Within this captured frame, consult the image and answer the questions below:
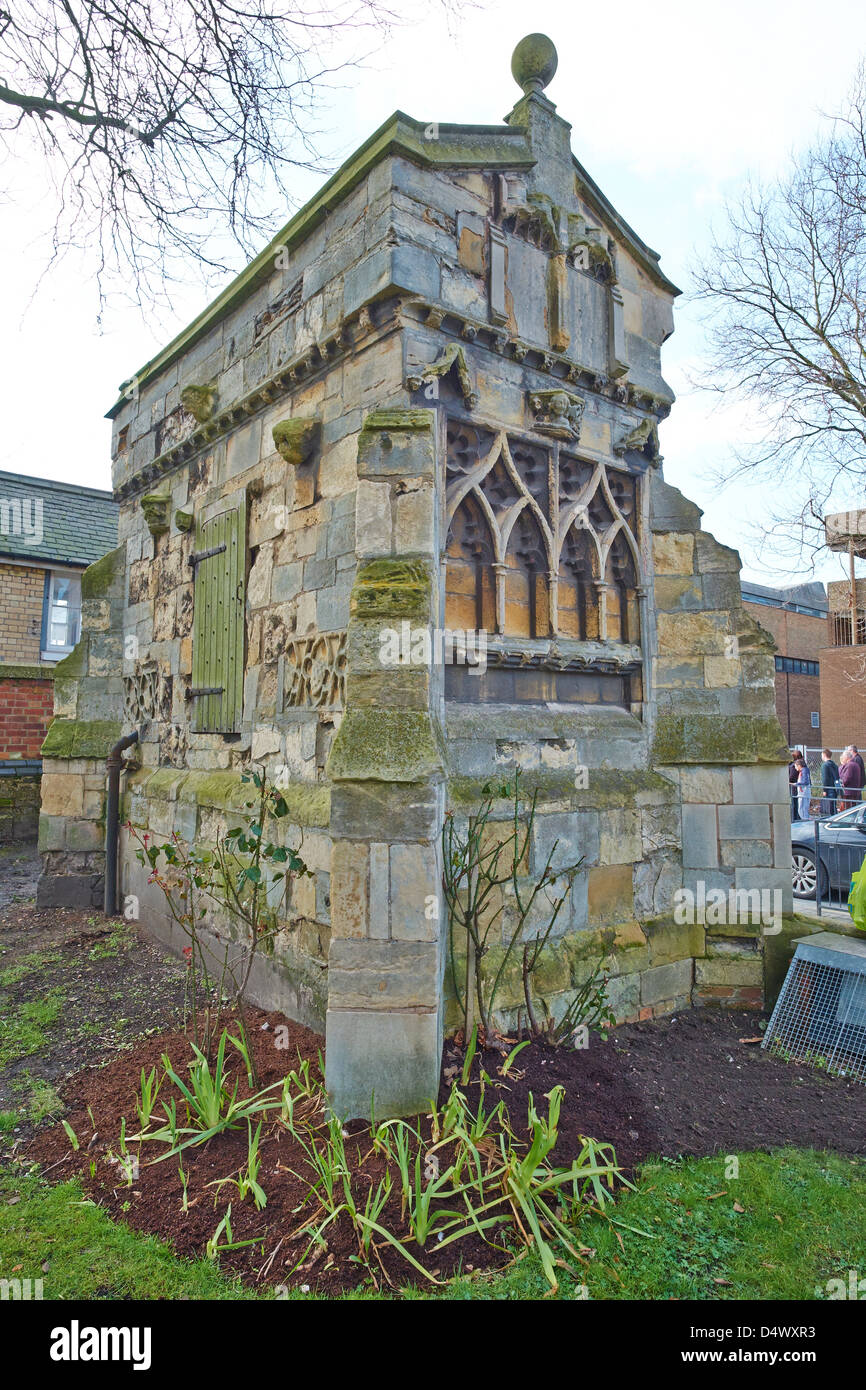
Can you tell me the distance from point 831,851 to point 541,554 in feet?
18.9

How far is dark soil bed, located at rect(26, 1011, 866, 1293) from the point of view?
2.78m

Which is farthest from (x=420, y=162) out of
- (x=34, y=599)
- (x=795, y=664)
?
(x=795, y=664)

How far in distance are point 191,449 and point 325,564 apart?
9.44 ft

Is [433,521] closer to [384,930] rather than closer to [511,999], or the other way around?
[384,930]

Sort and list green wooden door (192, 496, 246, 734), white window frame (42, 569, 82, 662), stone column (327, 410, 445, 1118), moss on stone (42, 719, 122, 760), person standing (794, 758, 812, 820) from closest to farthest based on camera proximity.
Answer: stone column (327, 410, 445, 1118) < green wooden door (192, 496, 246, 734) < moss on stone (42, 719, 122, 760) < person standing (794, 758, 812, 820) < white window frame (42, 569, 82, 662)

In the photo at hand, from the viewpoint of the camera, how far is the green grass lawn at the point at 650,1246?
2623 mm

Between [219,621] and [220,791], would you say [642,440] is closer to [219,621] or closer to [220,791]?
[219,621]

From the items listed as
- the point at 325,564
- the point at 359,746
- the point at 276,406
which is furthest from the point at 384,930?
the point at 276,406

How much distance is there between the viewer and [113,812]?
25.3 ft

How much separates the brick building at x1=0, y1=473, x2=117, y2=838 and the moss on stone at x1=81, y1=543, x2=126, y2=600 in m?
4.87

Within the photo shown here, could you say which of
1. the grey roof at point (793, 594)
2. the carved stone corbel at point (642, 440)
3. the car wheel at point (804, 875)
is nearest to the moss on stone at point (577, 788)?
the carved stone corbel at point (642, 440)

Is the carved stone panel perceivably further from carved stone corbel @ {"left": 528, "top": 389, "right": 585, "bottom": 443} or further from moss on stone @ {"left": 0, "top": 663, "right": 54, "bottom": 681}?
moss on stone @ {"left": 0, "top": 663, "right": 54, "bottom": 681}

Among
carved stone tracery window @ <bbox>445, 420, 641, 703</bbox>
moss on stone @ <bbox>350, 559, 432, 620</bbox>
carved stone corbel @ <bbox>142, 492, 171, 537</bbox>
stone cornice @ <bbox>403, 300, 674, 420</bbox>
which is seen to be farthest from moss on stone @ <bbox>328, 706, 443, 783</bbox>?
carved stone corbel @ <bbox>142, 492, 171, 537</bbox>

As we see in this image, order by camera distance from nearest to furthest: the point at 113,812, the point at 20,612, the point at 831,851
→ the point at 113,812, the point at 831,851, the point at 20,612
